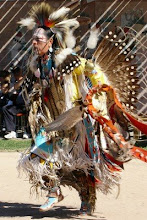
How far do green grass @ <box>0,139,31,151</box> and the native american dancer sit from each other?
4.52 m

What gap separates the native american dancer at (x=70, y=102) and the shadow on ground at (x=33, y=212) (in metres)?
0.16

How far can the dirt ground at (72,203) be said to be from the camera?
5344 mm

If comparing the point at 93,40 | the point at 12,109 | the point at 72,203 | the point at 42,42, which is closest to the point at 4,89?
the point at 12,109

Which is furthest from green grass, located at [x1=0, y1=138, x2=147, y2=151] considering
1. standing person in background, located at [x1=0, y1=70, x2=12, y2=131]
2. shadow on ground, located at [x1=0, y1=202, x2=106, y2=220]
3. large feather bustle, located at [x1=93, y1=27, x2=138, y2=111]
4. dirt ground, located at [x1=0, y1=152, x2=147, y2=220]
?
large feather bustle, located at [x1=93, y1=27, x2=138, y2=111]

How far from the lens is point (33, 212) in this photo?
18.1ft

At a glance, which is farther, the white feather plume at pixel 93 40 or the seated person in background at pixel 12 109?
the seated person in background at pixel 12 109

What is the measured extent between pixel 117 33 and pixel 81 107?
0.73 metres

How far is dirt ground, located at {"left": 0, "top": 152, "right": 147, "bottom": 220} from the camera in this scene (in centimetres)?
534

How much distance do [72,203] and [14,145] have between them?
4.54m

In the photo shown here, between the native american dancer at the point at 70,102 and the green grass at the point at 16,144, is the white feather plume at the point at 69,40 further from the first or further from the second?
the green grass at the point at 16,144

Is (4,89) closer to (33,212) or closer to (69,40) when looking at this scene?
(33,212)

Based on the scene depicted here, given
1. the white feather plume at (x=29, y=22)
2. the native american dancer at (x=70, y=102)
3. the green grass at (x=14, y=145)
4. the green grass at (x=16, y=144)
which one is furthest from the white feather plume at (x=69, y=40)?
the green grass at (x=14, y=145)

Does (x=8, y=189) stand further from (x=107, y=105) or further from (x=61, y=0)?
(x=61, y=0)

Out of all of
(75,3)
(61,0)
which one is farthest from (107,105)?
(61,0)
